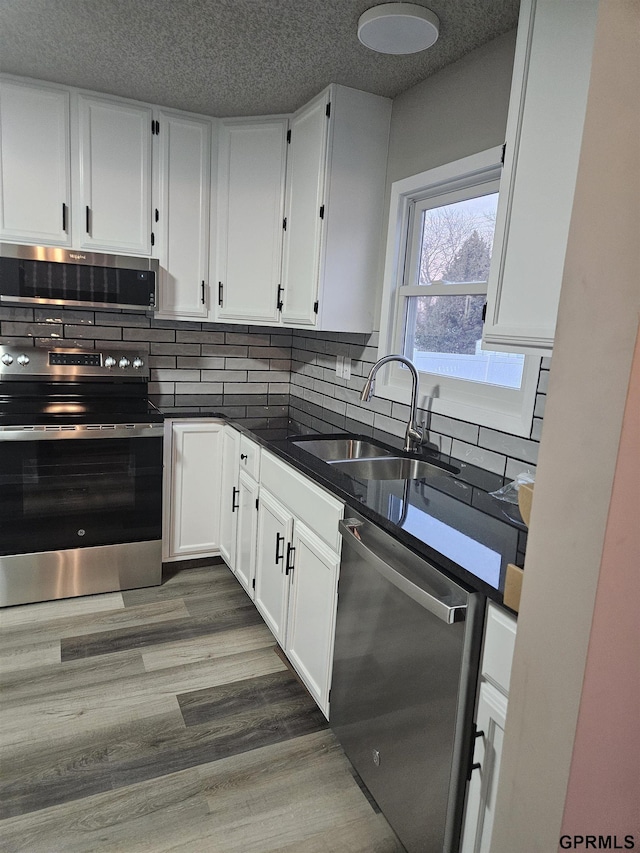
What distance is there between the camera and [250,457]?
2670 mm

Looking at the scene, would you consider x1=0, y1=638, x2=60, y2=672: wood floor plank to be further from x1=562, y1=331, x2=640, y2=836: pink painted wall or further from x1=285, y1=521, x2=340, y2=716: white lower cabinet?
x1=562, y1=331, x2=640, y2=836: pink painted wall

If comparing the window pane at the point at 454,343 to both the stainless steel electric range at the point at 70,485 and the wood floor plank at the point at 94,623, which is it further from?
the wood floor plank at the point at 94,623

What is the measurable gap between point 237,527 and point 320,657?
1042mm

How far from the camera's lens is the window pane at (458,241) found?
2154 mm

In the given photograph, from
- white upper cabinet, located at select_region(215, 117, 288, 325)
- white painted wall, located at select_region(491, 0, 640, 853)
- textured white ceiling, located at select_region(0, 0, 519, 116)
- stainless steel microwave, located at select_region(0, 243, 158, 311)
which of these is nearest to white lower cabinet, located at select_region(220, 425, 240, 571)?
white upper cabinet, located at select_region(215, 117, 288, 325)

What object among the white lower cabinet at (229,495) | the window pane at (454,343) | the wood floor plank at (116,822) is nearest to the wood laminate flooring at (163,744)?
the wood floor plank at (116,822)

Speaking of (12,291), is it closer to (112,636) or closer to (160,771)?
(112,636)

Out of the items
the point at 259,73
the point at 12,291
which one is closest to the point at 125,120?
the point at 259,73

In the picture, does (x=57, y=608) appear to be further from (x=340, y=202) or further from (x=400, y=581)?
(x=340, y=202)

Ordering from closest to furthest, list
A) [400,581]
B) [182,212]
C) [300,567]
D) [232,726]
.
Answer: [400,581]
[232,726]
[300,567]
[182,212]

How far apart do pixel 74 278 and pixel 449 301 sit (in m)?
1.78

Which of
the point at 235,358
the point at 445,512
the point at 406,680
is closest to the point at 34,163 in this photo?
the point at 235,358

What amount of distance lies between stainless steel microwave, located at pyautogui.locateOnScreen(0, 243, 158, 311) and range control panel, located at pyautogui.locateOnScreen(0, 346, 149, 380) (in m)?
0.28

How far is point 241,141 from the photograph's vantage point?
2.96 m
